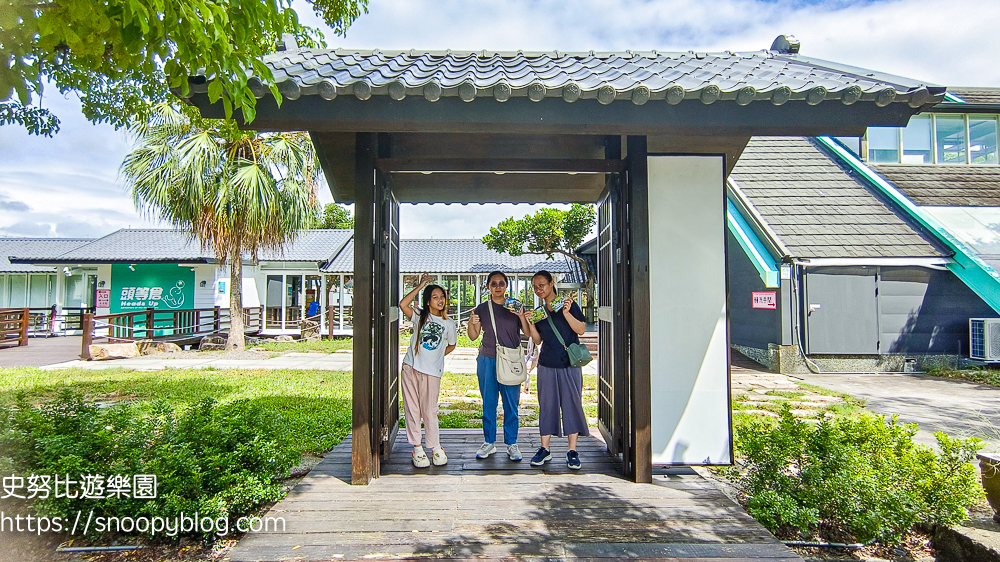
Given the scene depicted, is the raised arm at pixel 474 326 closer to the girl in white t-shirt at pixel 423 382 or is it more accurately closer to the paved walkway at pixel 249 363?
the girl in white t-shirt at pixel 423 382

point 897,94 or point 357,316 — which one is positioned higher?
point 897,94

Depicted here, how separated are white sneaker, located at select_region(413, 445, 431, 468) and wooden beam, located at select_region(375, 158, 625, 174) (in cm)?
226

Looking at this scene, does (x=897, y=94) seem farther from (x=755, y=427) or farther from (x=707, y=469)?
(x=707, y=469)

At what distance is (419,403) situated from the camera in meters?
4.20

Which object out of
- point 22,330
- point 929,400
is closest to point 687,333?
point 929,400

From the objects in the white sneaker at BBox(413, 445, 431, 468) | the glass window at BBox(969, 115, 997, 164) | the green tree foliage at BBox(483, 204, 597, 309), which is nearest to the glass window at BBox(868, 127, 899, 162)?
the glass window at BBox(969, 115, 997, 164)

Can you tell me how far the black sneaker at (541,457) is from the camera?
412 cm

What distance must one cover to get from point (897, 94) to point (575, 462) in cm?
319

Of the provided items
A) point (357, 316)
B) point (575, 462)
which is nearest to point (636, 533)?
point (575, 462)

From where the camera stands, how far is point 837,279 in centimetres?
1103

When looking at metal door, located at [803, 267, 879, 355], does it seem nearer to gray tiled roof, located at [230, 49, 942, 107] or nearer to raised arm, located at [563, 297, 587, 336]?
gray tiled roof, located at [230, 49, 942, 107]

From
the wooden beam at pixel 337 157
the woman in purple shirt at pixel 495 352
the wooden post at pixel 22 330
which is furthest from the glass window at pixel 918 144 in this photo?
the wooden post at pixel 22 330

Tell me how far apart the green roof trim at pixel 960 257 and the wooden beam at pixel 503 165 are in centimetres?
1106

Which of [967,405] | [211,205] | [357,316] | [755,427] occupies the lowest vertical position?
[967,405]
